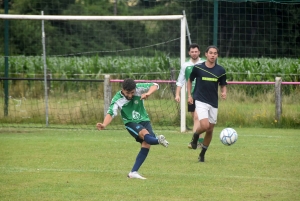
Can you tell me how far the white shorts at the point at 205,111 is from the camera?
11.1 metres

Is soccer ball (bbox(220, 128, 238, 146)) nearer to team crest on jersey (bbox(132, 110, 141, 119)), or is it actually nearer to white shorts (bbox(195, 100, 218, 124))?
white shorts (bbox(195, 100, 218, 124))

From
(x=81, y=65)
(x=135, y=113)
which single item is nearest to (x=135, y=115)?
(x=135, y=113)

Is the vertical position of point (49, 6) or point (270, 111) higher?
point (49, 6)

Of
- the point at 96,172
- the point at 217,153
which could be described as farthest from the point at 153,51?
the point at 96,172

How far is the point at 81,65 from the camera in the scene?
33.1 metres

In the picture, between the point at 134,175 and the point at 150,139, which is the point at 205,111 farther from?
the point at 134,175

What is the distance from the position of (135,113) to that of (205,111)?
5.92 feet

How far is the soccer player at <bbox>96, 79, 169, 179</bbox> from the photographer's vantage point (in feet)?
31.0

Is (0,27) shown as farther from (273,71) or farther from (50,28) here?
(273,71)

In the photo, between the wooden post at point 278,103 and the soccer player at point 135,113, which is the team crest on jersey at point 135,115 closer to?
the soccer player at point 135,113

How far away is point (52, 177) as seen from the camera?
962 centimetres

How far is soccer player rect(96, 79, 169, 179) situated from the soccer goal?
19.0 ft

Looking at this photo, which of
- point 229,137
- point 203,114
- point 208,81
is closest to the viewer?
point 203,114

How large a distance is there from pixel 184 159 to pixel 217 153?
3.55 feet
